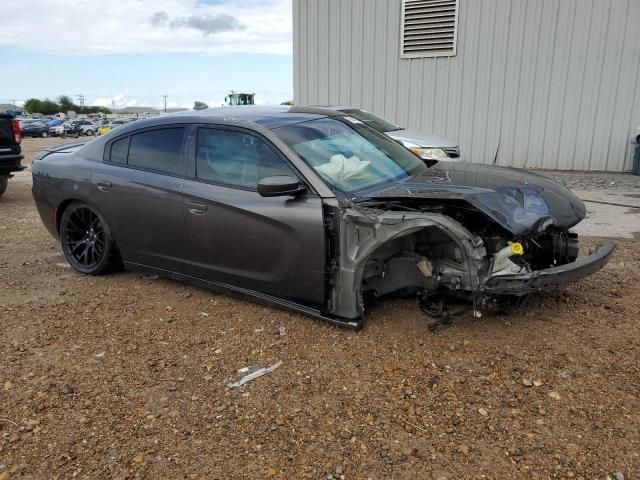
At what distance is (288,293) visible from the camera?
3.68 metres

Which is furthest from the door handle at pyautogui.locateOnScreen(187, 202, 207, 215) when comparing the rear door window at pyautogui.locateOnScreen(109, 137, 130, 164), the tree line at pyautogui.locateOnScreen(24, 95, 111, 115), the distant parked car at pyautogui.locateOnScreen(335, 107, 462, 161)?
the tree line at pyautogui.locateOnScreen(24, 95, 111, 115)

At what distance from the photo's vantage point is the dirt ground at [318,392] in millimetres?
2357

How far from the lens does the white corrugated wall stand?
1002 centimetres

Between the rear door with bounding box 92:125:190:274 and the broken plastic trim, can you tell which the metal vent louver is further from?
the broken plastic trim

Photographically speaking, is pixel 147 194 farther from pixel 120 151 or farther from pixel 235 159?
pixel 235 159

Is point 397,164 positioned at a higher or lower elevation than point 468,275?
higher

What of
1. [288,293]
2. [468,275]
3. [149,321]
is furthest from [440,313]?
[149,321]

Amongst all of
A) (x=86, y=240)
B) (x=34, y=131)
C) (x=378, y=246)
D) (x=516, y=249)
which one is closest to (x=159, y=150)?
(x=86, y=240)

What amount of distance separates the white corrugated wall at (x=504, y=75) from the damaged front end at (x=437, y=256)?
7.80 metres

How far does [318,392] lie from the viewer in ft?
9.51

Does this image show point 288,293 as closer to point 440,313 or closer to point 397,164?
point 440,313

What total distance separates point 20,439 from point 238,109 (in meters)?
2.89

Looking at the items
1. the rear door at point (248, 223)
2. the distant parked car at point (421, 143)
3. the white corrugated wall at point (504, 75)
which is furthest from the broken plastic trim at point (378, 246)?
the white corrugated wall at point (504, 75)

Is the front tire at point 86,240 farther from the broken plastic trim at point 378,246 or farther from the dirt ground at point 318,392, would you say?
the broken plastic trim at point 378,246
